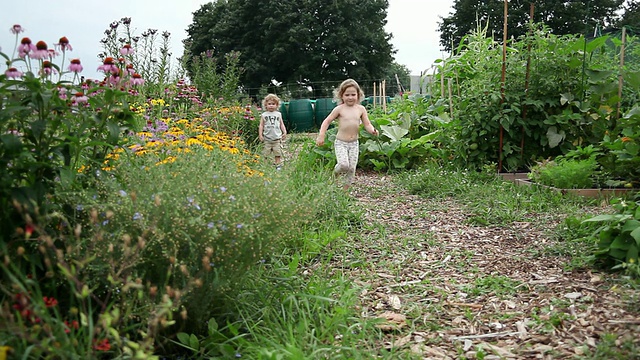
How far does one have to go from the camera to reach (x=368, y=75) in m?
31.6

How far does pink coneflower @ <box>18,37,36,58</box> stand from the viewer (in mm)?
2090

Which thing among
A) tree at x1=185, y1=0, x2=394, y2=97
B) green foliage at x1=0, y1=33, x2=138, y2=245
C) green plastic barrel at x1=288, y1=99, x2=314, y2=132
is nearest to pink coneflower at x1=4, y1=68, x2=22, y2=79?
green foliage at x1=0, y1=33, x2=138, y2=245

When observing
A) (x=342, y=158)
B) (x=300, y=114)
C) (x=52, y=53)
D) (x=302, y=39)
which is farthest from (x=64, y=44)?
(x=302, y=39)

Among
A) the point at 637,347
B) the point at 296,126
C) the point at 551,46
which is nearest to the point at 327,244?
the point at 637,347

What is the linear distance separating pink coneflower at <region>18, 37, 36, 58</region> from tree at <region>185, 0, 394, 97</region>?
2685 cm

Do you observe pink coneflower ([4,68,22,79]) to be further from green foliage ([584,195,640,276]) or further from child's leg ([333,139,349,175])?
child's leg ([333,139,349,175])

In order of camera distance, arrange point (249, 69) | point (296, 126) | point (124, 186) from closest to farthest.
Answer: point (124, 186) → point (296, 126) → point (249, 69)

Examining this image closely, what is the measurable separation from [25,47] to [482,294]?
2.51 m

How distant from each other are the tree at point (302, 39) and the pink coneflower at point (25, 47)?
26848 millimetres

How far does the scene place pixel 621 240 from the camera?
9.10ft

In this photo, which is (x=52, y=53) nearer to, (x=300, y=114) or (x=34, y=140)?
(x=34, y=140)

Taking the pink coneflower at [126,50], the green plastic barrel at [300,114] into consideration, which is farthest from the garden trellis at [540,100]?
the green plastic barrel at [300,114]

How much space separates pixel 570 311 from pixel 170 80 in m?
5.95

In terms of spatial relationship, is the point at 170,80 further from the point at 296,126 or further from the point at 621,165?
the point at 296,126
